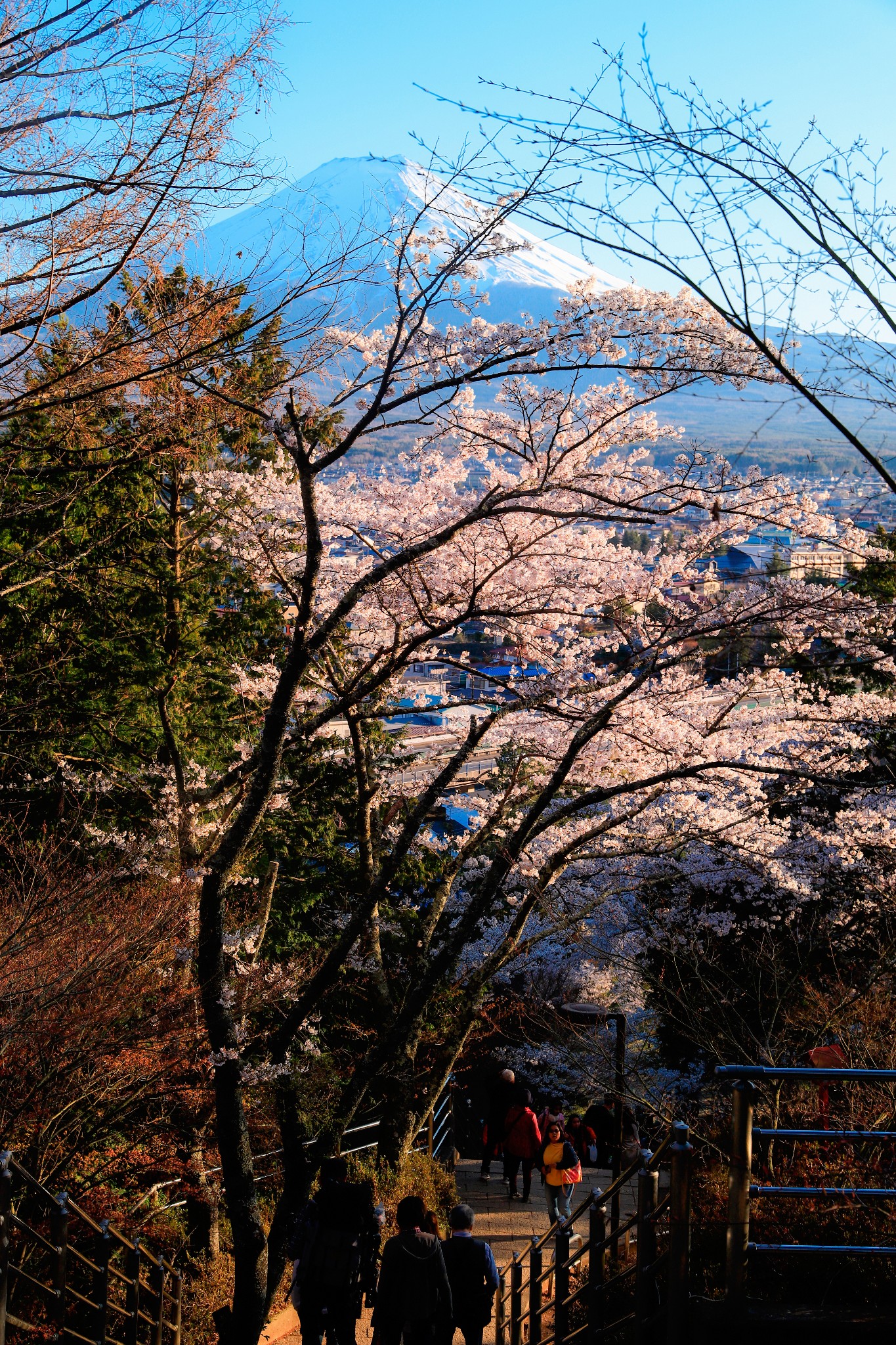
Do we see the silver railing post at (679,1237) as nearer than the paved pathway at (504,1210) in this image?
Yes

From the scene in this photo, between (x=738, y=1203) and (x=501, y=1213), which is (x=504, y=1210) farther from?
(x=738, y=1203)

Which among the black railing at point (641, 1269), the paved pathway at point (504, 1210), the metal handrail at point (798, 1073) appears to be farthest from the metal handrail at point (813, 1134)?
the paved pathway at point (504, 1210)

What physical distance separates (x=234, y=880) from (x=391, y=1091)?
3033 millimetres

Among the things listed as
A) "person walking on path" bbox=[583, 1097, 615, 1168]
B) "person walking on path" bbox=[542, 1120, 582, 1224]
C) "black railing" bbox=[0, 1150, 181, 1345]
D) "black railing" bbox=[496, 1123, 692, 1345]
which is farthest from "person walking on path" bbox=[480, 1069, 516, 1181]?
"black railing" bbox=[496, 1123, 692, 1345]

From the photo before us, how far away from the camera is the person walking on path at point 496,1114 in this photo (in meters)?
11.4

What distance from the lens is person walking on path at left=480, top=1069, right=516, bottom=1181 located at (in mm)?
11352

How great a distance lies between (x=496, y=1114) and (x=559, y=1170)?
3.58 meters

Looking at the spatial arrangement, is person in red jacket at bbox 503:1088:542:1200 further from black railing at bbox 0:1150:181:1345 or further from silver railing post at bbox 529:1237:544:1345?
silver railing post at bbox 529:1237:544:1345

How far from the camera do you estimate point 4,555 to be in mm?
9992

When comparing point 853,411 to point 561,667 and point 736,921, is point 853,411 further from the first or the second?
point 736,921

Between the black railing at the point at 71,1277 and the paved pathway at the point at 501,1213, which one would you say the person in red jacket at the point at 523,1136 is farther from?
the black railing at the point at 71,1277

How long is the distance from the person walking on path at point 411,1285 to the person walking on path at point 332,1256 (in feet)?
0.70

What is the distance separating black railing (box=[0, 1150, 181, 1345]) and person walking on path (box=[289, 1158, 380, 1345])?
32.2 inches

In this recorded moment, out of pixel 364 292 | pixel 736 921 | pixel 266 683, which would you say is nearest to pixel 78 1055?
pixel 364 292
